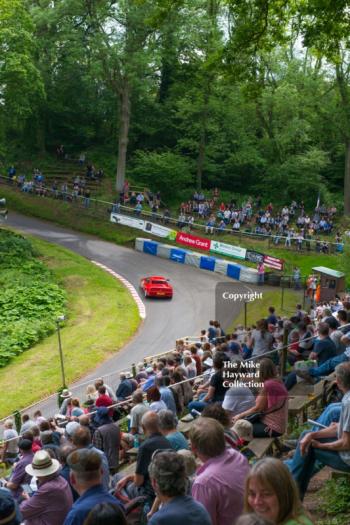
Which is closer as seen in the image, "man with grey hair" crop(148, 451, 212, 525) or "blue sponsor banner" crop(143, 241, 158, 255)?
"man with grey hair" crop(148, 451, 212, 525)

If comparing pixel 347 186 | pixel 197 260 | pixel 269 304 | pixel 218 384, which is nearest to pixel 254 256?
pixel 197 260

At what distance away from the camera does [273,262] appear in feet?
134

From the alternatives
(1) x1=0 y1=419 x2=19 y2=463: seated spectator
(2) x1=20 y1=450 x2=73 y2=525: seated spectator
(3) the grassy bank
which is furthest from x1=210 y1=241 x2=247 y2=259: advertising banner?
(2) x1=20 y1=450 x2=73 y2=525: seated spectator

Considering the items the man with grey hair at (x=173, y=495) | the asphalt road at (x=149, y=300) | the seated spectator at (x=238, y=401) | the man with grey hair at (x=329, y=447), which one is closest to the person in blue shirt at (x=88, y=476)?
the man with grey hair at (x=173, y=495)

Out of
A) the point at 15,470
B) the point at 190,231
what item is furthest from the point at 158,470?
the point at 190,231

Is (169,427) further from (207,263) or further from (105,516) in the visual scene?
(207,263)

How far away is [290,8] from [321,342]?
9.72 meters

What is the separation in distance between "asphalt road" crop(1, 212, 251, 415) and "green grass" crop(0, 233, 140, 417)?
789 mm

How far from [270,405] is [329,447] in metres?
2.54

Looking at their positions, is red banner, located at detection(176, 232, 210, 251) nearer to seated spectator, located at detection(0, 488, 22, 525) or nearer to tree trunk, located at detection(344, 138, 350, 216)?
tree trunk, located at detection(344, 138, 350, 216)

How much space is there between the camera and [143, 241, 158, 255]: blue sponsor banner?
145ft

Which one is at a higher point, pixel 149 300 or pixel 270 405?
pixel 270 405

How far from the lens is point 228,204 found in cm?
5525

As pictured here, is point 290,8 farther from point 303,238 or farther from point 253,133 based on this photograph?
point 253,133
